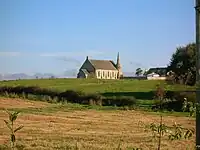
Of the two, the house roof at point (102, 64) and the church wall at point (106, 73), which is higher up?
the house roof at point (102, 64)

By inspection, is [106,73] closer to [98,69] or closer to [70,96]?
[98,69]

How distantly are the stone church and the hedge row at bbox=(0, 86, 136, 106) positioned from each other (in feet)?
308

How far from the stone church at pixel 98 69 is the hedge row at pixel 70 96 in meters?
93.8

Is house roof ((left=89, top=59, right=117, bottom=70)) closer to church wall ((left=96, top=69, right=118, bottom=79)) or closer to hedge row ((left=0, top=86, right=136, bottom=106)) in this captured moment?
church wall ((left=96, top=69, right=118, bottom=79))

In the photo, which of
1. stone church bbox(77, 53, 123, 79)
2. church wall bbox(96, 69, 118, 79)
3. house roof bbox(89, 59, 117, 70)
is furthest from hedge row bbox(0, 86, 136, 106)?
house roof bbox(89, 59, 117, 70)

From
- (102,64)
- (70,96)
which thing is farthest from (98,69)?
(70,96)

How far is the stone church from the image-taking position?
496 ft

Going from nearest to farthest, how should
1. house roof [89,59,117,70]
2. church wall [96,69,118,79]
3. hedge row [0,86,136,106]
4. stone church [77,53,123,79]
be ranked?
hedge row [0,86,136,106]
stone church [77,53,123,79]
church wall [96,69,118,79]
house roof [89,59,117,70]

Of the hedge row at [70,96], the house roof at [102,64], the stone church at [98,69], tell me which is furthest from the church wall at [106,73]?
the hedge row at [70,96]

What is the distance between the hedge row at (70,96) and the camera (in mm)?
45616

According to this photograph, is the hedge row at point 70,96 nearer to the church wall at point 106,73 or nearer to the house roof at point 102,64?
the church wall at point 106,73

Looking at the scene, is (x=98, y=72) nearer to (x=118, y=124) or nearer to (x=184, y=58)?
(x=184, y=58)

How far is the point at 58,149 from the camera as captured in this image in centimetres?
1321

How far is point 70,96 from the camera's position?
5000cm
